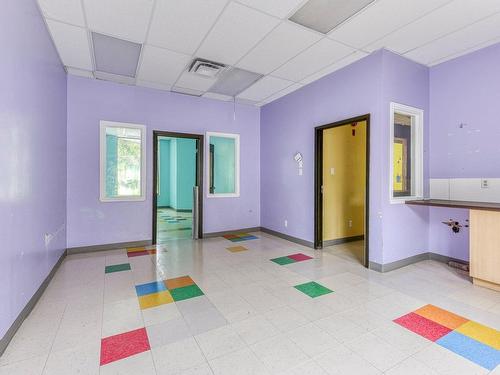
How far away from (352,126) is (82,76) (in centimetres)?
517

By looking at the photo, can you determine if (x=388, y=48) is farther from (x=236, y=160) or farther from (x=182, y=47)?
(x=236, y=160)

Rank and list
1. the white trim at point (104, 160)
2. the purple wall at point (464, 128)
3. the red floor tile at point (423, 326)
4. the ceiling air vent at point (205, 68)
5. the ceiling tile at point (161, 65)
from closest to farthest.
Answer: the red floor tile at point (423, 326), the purple wall at point (464, 128), the ceiling tile at point (161, 65), the ceiling air vent at point (205, 68), the white trim at point (104, 160)

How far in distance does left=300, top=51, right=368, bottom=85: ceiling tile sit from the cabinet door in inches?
101

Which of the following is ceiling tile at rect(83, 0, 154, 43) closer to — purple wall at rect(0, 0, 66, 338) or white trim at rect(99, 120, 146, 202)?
purple wall at rect(0, 0, 66, 338)

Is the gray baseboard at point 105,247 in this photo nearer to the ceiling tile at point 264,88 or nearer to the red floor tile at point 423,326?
the ceiling tile at point 264,88

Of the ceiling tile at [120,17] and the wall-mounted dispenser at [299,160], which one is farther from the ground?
the ceiling tile at [120,17]

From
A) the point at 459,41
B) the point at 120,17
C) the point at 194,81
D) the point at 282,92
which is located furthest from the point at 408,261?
the point at 120,17

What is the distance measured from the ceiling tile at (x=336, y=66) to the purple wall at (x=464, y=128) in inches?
53.1

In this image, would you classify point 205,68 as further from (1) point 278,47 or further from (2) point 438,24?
(2) point 438,24

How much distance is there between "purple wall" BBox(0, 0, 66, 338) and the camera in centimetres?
199

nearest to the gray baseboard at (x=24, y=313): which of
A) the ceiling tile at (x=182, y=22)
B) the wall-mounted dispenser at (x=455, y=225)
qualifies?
the ceiling tile at (x=182, y=22)

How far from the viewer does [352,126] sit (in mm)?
5332

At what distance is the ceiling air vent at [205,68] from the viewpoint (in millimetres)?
4000

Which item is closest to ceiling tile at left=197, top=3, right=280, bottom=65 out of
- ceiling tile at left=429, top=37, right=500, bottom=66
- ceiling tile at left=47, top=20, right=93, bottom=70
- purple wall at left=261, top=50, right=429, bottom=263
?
ceiling tile at left=47, top=20, right=93, bottom=70
